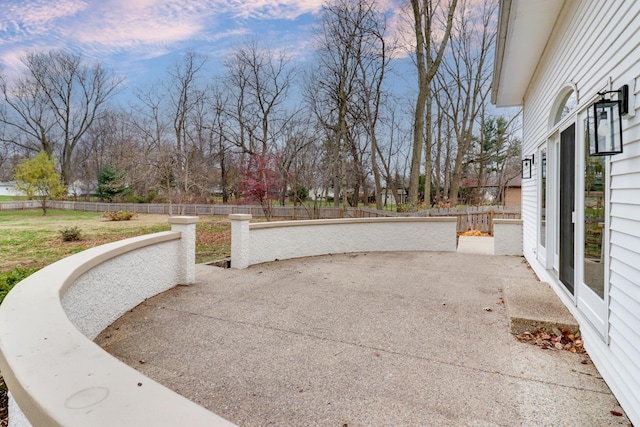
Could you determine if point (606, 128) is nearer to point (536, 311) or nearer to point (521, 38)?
point (536, 311)

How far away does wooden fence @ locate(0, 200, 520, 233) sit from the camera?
13.6 metres

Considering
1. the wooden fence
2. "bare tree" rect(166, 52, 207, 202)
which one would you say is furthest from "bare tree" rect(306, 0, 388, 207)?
"bare tree" rect(166, 52, 207, 202)

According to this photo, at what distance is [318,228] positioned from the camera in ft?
26.5

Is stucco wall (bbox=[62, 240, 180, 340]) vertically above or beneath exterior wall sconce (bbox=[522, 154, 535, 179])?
beneath

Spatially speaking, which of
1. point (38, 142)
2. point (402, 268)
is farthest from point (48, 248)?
point (38, 142)

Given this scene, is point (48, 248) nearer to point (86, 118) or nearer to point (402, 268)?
point (402, 268)

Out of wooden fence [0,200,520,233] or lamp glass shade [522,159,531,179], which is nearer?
lamp glass shade [522,159,531,179]

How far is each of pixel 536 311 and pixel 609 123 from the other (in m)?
2.05

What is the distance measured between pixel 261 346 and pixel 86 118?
3960cm

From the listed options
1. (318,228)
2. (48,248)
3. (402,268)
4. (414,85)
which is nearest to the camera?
(402,268)

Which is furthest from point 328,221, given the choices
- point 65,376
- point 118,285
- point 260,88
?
point 260,88

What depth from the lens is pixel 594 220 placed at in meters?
3.22

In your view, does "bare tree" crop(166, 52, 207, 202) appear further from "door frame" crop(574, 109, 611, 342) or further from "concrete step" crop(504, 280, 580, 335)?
"door frame" crop(574, 109, 611, 342)

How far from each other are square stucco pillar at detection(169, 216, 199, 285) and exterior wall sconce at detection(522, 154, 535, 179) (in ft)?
20.6
